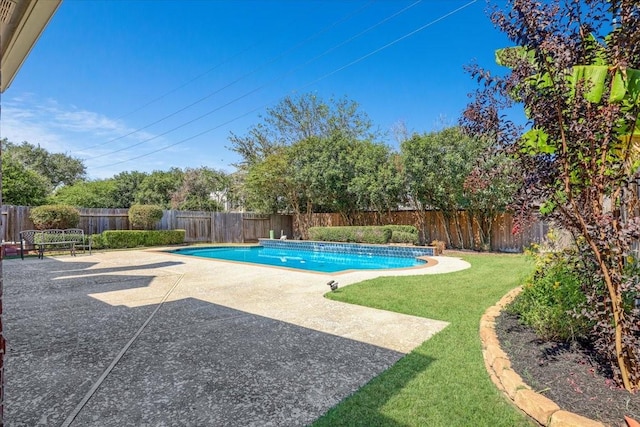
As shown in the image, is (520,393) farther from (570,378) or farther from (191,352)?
(191,352)

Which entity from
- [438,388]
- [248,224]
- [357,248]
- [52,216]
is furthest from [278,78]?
[438,388]

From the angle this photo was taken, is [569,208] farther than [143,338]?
No

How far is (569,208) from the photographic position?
259 cm

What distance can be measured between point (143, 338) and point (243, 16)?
15353 mm

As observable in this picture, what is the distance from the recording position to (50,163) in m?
31.2

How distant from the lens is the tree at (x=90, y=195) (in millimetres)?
25859

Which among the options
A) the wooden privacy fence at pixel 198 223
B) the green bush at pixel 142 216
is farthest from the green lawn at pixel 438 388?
the wooden privacy fence at pixel 198 223

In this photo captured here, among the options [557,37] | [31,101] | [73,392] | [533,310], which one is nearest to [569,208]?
[557,37]

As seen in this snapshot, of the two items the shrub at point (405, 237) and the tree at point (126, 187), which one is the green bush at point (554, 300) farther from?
the tree at point (126, 187)

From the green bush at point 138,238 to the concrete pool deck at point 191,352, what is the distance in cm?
1039

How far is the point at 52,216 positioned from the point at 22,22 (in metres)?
14.3

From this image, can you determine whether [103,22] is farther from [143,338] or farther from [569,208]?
[569,208]

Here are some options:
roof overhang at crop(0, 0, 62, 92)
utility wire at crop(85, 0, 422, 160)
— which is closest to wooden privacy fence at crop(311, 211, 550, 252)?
utility wire at crop(85, 0, 422, 160)

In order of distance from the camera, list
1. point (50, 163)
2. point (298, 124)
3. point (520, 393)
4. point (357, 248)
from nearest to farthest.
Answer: point (520, 393) → point (357, 248) → point (298, 124) → point (50, 163)
